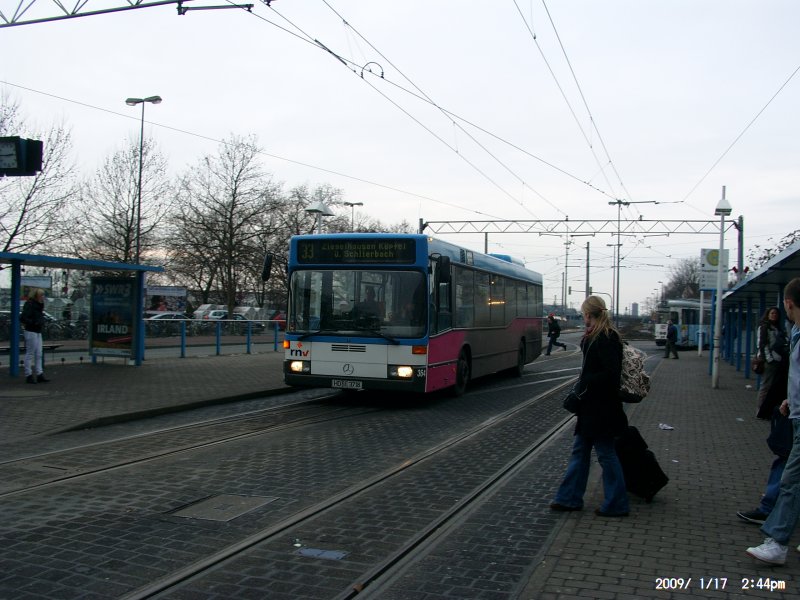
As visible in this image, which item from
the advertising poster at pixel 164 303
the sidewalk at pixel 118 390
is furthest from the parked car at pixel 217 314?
the sidewalk at pixel 118 390

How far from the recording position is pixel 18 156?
11.1 metres

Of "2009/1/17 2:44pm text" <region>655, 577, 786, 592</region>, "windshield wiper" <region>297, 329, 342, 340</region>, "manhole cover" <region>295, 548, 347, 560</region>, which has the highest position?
"windshield wiper" <region>297, 329, 342, 340</region>

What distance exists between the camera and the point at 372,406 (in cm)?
1325

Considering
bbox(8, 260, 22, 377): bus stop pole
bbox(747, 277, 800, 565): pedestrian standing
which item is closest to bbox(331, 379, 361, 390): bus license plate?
bbox(8, 260, 22, 377): bus stop pole

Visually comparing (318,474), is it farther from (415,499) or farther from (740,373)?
(740,373)

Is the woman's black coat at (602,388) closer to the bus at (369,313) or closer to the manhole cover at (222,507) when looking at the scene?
the manhole cover at (222,507)

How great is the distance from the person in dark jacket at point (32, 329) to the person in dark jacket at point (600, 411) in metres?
11.2

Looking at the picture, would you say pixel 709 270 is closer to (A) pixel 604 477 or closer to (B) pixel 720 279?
(B) pixel 720 279

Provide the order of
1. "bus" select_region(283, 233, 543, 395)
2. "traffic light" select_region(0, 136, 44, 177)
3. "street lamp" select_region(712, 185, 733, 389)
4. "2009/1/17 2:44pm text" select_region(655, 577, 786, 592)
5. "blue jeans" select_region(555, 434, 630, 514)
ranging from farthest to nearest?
"street lamp" select_region(712, 185, 733, 389)
"bus" select_region(283, 233, 543, 395)
"traffic light" select_region(0, 136, 44, 177)
"blue jeans" select_region(555, 434, 630, 514)
"2009/1/17 2:44pm text" select_region(655, 577, 786, 592)

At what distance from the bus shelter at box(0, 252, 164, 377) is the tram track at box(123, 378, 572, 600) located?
941 cm

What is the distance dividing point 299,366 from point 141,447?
4306 millimetres

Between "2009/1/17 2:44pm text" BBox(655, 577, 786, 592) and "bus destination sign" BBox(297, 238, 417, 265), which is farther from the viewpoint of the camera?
"bus destination sign" BBox(297, 238, 417, 265)

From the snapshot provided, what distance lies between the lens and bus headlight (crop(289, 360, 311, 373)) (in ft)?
41.4

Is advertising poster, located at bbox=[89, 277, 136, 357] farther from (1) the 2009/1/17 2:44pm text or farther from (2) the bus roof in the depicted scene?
(1) the 2009/1/17 2:44pm text
